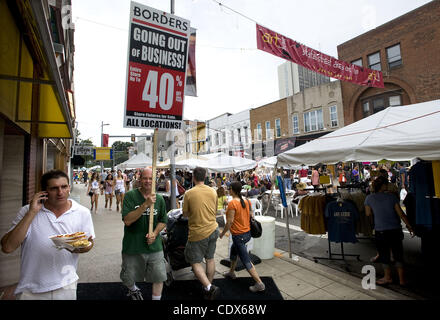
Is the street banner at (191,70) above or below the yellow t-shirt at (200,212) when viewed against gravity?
above

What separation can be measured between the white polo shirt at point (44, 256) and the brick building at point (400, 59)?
2240cm

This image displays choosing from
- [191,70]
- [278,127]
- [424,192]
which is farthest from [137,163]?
[278,127]

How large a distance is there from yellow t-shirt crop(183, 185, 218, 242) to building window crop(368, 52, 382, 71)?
22563 mm

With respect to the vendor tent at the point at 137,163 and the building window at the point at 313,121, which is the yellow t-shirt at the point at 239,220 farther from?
the building window at the point at 313,121

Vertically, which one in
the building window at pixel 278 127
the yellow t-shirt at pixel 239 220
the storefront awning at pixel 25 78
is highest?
the building window at pixel 278 127

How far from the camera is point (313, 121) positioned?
23.5m

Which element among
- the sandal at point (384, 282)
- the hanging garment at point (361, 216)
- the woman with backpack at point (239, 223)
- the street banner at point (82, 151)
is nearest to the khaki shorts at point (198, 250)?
the woman with backpack at point (239, 223)

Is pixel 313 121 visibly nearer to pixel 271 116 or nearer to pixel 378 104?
pixel 271 116

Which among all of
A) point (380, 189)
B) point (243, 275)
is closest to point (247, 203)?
point (243, 275)

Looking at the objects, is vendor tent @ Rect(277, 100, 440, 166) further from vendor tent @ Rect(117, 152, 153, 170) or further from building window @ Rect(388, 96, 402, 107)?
building window @ Rect(388, 96, 402, 107)

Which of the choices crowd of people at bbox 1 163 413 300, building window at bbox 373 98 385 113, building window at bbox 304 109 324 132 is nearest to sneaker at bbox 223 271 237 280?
crowd of people at bbox 1 163 413 300

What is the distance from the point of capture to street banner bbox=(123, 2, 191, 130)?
320 cm

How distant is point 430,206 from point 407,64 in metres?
19.2

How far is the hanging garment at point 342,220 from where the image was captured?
480cm
